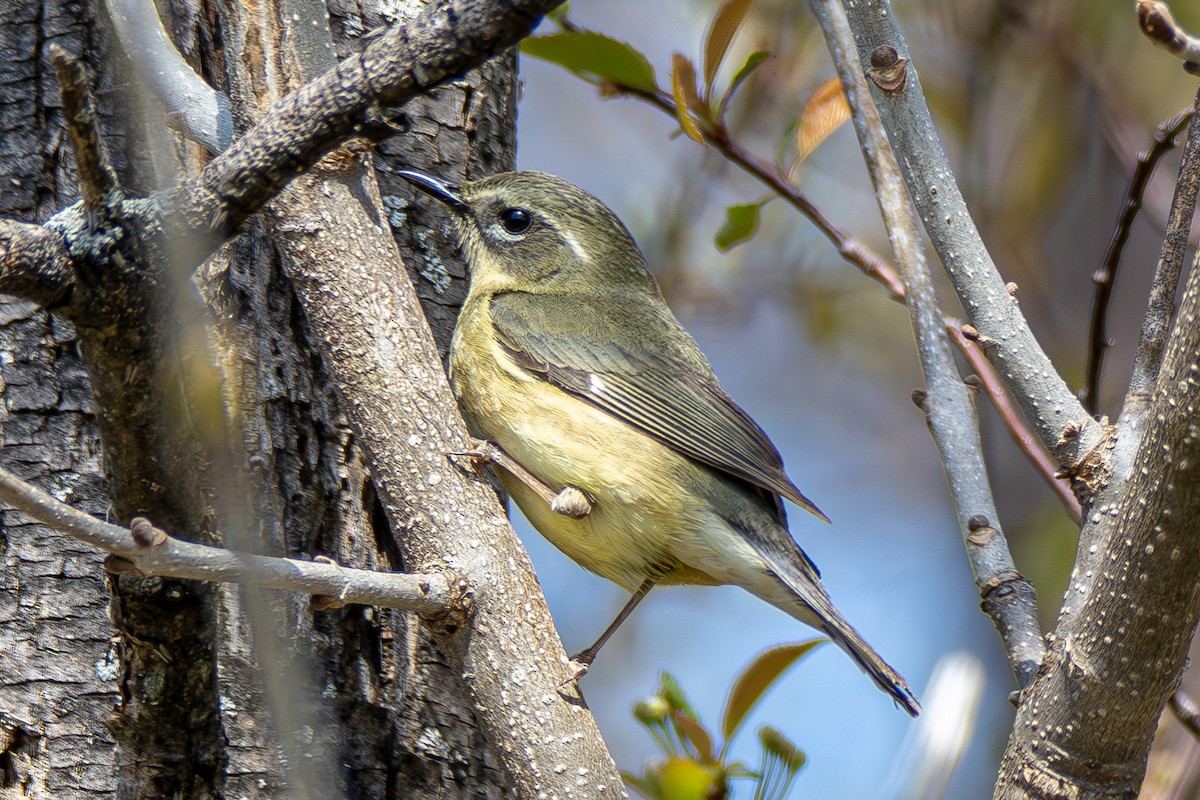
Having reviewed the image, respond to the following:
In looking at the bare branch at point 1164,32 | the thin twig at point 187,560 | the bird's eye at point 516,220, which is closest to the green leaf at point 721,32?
the bird's eye at point 516,220

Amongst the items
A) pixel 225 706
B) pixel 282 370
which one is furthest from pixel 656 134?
pixel 225 706

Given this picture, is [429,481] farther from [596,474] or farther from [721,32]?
[721,32]

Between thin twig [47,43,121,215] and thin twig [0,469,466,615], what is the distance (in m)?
0.44

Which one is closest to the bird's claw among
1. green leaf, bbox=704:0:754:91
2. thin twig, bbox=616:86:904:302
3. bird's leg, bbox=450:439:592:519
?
bird's leg, bbox=450:439:592:519

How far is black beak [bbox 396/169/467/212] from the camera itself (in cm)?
338

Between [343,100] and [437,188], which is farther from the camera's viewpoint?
[437,188]

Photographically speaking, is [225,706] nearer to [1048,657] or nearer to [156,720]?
[156,720]

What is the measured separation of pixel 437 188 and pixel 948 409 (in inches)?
63.6

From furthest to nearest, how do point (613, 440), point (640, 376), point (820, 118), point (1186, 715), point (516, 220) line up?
point (516, 220), point (640, 376), point (613, 440), point (820, 118), point (1186, 715)

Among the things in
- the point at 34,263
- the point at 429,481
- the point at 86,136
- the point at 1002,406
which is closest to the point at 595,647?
the point at 429,481

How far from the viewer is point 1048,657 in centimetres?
218

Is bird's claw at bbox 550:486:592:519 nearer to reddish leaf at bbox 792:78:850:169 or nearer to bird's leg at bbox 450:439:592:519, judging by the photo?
bird's leg at bbox 450:439:592:519

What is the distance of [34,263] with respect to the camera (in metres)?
1.78

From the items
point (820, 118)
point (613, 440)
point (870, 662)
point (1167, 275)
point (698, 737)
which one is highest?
point (820, 118)
